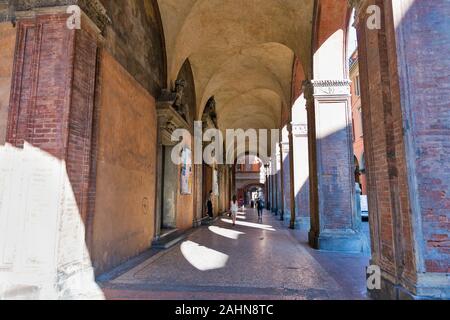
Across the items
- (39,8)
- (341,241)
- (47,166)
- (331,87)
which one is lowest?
(341,241)

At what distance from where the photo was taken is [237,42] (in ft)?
35.0

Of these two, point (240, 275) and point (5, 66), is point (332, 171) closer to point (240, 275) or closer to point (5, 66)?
point (240, 275)

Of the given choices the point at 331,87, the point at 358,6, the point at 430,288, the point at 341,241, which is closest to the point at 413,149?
the point at 430,288

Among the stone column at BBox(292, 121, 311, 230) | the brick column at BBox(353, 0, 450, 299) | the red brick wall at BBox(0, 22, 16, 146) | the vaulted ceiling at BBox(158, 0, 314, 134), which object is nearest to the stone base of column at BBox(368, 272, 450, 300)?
the brick column at BBox(353, 0, 450, 299)

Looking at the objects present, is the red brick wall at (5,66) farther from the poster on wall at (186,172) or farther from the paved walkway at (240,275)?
the poster on wall at (186,172)

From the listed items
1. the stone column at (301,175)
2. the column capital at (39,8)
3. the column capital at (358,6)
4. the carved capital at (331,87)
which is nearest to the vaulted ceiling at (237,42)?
the carved capital at (331,87)

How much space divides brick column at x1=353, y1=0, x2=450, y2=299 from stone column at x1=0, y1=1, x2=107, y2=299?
12.3 ft

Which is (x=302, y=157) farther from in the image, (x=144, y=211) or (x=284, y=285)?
(x=284, y=285)

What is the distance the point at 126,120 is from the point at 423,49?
16.2 ft

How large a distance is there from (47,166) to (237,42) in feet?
29.0

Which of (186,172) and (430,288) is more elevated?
(186,172)

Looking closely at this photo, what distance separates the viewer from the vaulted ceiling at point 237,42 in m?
8.12

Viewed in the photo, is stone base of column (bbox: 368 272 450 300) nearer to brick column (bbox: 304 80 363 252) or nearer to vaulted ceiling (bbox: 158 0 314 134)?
brick column (bbox: 304 80 363 252)
